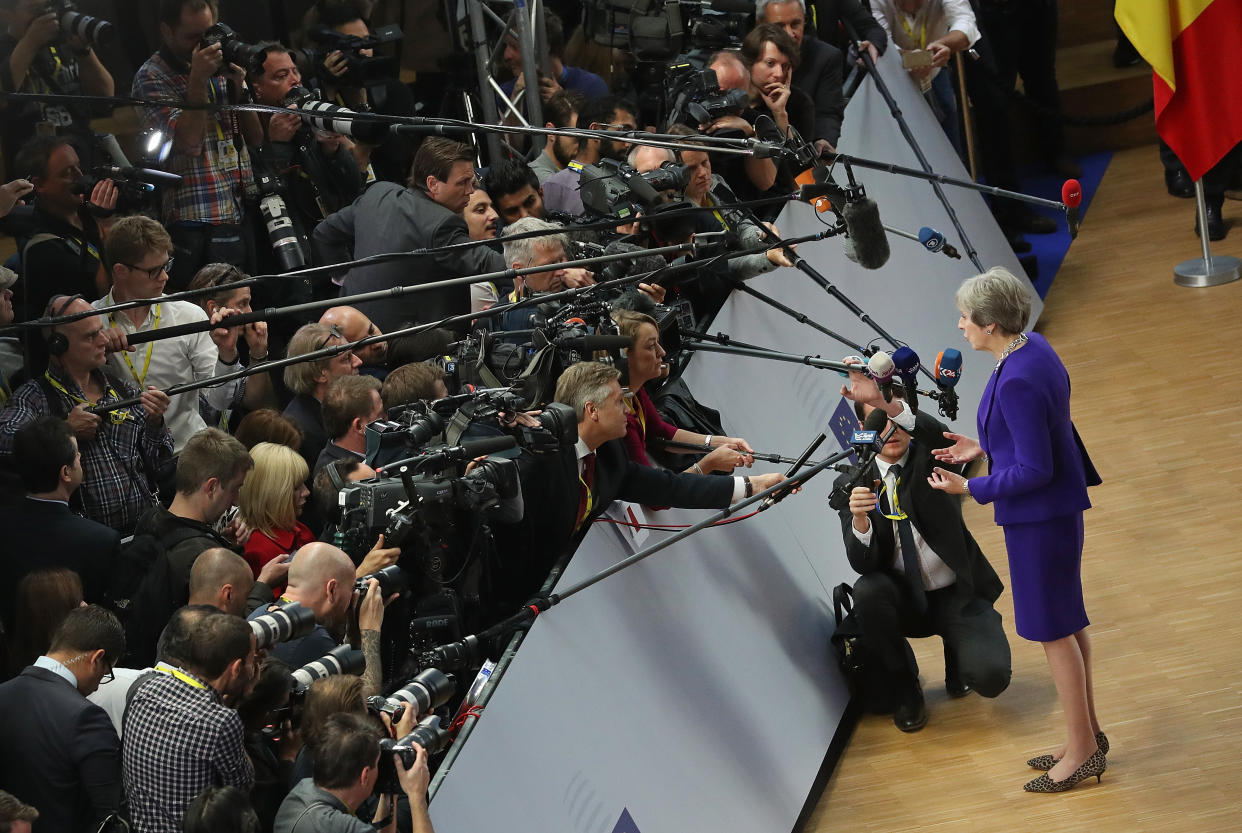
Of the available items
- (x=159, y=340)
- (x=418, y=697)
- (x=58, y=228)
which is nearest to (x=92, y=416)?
(x=159, y=340)

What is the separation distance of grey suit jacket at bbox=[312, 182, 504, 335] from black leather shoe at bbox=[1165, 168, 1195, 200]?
5.77 meters

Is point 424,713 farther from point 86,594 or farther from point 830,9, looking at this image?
point 830,9

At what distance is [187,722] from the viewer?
10.4 ft

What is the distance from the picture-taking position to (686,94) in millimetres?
6215

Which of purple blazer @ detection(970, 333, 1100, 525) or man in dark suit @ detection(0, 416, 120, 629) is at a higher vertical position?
man in dark suit @ detection(0, 416, 120, 629)

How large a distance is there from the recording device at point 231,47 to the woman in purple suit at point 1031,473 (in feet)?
8.91

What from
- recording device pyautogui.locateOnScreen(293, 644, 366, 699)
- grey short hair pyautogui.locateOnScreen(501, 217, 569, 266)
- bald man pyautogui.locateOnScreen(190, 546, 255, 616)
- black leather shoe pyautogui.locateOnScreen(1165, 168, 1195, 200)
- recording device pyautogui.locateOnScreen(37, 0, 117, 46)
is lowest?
black leather shoe pyautogui.locateOnScreen(1165, 168, 1195, 200)

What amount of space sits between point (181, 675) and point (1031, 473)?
7.93 ft

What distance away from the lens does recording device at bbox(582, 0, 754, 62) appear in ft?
23.1

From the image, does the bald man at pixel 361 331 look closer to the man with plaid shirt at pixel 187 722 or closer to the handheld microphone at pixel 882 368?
the handheld microphone at pixel 882 368

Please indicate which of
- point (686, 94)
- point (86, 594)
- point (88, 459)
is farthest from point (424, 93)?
point (86, 594)

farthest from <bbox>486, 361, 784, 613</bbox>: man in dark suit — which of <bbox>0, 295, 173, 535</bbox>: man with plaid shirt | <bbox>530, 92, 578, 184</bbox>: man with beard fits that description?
<bbox>530, 92, 578, 184</bbox>: man with beard

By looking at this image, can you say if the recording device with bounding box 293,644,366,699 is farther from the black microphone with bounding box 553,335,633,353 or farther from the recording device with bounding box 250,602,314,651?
the black microphone with bounding box 553,335,633,353

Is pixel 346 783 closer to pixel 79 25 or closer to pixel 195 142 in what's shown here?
pixel 195 142
